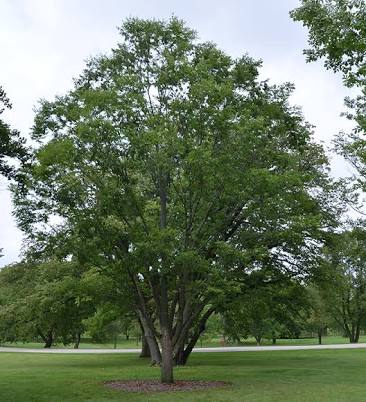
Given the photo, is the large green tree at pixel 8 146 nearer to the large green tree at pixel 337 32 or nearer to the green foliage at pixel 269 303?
the large green tree at pixel 337 32

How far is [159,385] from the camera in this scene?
16.4 meters

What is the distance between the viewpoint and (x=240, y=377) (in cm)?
1909

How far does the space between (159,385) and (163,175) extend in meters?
6.66

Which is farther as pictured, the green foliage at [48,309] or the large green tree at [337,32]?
the green foliage at [48,309]

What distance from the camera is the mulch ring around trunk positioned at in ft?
50.6

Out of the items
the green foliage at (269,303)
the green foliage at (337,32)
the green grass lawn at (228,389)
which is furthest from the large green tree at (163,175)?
the green foliage at (337,32)

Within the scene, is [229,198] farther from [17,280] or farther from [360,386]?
[17,280]

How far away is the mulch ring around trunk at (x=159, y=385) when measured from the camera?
50.6 ft

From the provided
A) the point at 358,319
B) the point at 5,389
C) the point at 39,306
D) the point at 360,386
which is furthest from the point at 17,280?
the point at 358,319

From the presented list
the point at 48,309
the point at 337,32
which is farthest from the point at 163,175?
the point at 48,309

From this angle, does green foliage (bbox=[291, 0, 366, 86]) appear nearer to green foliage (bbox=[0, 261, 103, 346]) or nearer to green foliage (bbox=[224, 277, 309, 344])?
green foliage (bbox=[224, 277, 309, 344])

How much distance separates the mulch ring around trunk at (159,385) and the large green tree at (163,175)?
598 millimetres

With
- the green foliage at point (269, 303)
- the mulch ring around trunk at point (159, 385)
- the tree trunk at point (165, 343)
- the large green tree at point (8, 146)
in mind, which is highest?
the large green tree at point (8, 146)

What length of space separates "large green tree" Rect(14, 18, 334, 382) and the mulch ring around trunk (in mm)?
598
